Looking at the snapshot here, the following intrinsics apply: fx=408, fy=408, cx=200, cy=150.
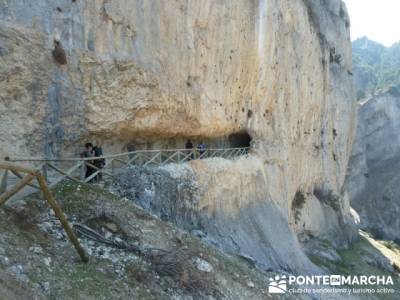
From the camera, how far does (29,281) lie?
6449 millimetres

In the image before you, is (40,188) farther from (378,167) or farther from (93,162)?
(378,167)

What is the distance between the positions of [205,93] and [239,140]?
7512 millimetres

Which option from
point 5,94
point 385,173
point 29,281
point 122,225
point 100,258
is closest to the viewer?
point 29,281

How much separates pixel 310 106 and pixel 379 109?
3979cm

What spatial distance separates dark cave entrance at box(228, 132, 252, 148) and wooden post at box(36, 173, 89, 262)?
59.7 feet

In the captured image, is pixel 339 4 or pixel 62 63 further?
pixel 339 4

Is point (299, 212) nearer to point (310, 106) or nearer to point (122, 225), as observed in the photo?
point (310, 106)

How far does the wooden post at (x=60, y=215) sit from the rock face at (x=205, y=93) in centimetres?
382

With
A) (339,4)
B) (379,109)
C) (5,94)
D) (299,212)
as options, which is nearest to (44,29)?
(5,94)

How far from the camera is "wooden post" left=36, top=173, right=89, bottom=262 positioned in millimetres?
6797

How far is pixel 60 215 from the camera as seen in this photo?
7.14 meters

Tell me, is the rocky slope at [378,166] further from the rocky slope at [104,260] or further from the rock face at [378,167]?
the rocky slope at [104,260]

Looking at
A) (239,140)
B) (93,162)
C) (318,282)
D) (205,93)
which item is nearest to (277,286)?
(93,162)

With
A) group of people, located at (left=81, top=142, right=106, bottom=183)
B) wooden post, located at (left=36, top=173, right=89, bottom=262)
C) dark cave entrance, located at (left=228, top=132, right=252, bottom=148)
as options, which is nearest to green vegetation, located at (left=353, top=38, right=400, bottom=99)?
dark cave entrance, located at (left=228, top=132, right=252, bottom=148)
